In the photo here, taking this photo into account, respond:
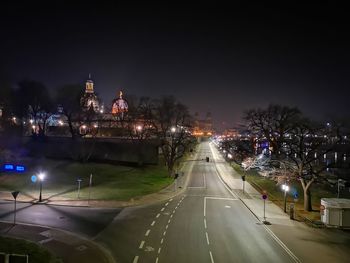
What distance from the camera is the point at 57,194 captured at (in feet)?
138

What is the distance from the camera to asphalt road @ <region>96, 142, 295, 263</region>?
23.1 m

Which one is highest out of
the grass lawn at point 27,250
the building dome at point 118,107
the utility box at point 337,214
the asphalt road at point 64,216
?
the building dome at point 118,107

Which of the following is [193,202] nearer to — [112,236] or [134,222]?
[134,222]

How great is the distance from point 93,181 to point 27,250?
1294 inches

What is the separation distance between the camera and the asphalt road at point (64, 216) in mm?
28953

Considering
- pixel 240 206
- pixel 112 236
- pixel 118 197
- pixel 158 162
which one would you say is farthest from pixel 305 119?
pixel 112 236

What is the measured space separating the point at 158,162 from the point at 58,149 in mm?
20522

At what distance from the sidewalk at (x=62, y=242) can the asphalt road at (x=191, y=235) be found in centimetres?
110

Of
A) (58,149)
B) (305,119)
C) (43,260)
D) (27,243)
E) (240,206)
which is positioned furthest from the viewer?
(58,149)

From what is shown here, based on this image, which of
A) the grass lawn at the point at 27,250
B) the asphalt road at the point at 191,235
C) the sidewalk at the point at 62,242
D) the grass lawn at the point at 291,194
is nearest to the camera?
the grass lawn at the point at 27,250

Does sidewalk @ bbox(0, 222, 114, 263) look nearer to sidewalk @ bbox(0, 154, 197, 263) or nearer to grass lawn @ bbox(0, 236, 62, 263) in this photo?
sidewalk @ bbox(0, 154, 197, 263)

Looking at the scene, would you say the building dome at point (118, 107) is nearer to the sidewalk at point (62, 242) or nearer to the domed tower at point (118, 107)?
the domed tower at point (118, 107)

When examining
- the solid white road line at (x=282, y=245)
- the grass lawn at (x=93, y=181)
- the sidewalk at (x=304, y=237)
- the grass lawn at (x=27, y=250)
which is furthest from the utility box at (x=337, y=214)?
the grass lawn at (x=27, y=250)

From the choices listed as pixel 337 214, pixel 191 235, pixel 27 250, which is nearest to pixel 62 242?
pixel 27 250
